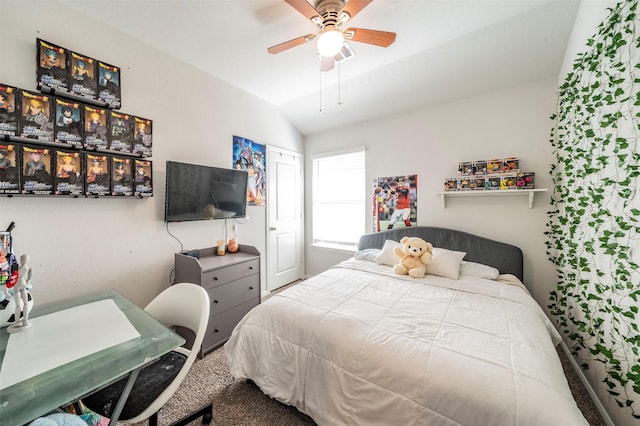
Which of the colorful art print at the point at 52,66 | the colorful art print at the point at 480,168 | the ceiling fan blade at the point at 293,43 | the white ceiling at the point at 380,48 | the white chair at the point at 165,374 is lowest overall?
the white chair at the point at 165,374

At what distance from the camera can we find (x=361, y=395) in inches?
46.2

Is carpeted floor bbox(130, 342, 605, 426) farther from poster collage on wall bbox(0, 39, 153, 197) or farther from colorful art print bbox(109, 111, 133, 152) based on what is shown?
colorful art print bbox(109, 111, 133, 152)

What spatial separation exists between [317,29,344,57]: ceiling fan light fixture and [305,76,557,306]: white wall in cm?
187

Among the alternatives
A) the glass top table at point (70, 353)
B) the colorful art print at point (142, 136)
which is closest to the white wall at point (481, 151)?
the colorful art print at point (142, 136)

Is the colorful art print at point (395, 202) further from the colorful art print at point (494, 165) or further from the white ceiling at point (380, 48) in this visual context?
the white ceiling at point (380, 48)

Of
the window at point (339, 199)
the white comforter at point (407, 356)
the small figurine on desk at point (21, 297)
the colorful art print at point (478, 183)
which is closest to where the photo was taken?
the white comforter at point (407, 356)

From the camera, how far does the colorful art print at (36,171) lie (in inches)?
60.9

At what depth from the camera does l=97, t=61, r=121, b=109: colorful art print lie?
1854 mm

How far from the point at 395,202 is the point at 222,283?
2351mm

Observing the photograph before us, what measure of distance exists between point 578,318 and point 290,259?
3.19 m

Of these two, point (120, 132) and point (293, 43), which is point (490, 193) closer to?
point (293, 43)

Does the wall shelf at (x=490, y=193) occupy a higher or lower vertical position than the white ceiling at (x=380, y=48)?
lower

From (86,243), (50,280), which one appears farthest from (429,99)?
(50,280)

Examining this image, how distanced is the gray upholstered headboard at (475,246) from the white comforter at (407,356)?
1.93ft
